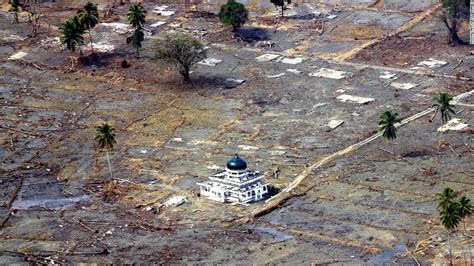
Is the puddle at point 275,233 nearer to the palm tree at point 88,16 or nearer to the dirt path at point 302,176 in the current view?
the dirt path at point 302,176

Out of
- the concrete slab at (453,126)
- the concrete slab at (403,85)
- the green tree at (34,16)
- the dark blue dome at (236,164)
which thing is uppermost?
the dark blue dome at (236,164)

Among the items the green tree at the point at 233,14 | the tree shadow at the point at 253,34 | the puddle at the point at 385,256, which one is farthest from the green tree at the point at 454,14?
the puddle at the point at 385,256

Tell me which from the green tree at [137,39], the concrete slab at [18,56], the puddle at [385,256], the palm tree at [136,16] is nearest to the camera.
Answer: the puddle at [385,256]

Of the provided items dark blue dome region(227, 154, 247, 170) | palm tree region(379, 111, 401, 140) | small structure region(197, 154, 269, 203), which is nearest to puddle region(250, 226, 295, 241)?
small structure region(197, 154, 269, 203)

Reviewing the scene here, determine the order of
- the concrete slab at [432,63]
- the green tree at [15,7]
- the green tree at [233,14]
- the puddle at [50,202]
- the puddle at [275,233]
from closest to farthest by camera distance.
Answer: the puddle at [275,233] < the puddle at [50,202] < the concrete slab at [432,63] < the green tree at [233,14] < the green tree at [15,7]

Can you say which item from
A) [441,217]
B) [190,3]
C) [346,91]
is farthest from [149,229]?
[190,3]

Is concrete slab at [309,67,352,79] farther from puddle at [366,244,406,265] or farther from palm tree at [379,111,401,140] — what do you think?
puddle at [366,244,406,265]

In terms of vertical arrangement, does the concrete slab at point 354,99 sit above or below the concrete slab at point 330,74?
above

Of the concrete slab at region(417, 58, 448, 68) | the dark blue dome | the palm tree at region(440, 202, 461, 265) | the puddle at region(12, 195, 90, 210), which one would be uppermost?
the palm tree at region(440, 202, 461, 265)
